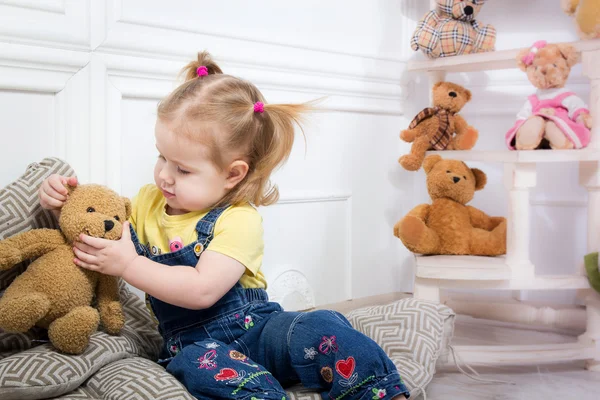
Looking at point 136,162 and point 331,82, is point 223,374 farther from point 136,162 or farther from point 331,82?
point 331,82

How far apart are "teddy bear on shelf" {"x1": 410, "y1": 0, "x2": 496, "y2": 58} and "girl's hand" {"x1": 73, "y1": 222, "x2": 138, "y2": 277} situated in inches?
49.6

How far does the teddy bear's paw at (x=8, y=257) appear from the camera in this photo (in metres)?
1.10

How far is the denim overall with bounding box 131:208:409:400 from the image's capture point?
3.67 ft

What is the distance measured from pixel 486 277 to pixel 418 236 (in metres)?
0.22

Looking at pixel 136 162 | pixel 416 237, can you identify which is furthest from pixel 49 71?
pixel 416 237

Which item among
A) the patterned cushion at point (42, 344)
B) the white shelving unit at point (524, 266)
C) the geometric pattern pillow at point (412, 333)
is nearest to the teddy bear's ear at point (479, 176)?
the white shelving unit at point (524, 266)

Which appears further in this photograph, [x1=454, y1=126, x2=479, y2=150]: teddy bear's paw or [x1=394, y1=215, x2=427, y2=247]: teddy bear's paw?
[x1=454, y1=126, x2=479, y2=150]: teddy bear's paw

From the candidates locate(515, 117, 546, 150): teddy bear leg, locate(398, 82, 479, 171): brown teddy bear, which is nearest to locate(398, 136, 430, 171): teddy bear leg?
locate(398, 82, 479, 171): brown teddy bear

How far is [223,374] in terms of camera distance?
1.10 meters

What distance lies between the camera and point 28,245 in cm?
114

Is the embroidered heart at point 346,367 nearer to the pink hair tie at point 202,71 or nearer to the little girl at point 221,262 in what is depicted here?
the little girl at point 221,262

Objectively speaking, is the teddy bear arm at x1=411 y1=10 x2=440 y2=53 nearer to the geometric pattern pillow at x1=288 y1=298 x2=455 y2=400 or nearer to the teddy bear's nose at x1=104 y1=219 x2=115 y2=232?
the geometric pattern pillow at x1=288 y1=298 x2=455 y2=400

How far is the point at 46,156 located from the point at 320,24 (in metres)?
1.00

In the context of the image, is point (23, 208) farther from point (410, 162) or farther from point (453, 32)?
point (453, 32)
